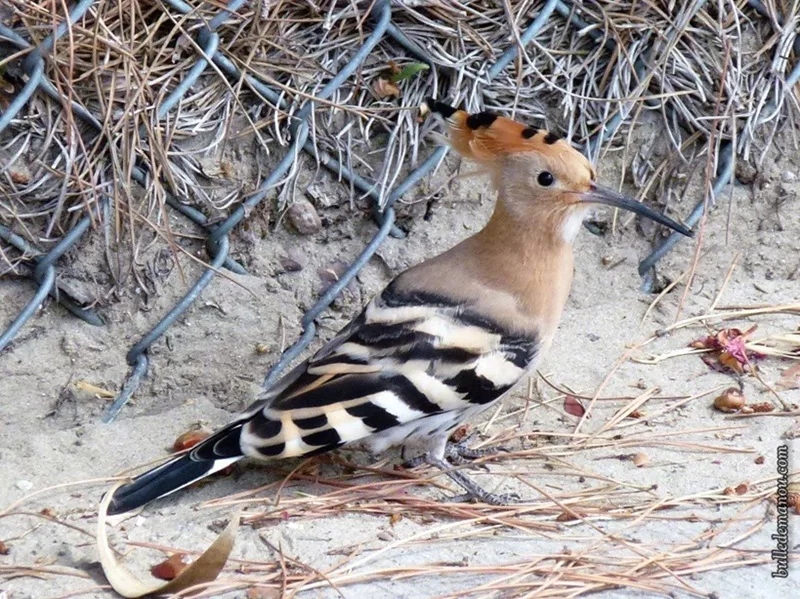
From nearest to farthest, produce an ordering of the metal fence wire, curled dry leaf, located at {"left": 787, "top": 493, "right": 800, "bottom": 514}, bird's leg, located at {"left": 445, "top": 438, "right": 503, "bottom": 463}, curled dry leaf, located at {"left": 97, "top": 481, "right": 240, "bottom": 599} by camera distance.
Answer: curled dry leaf, located at {"left": 97, "top": 481, "right": 240, "bottom": 599}, curled dry leaf, located at {"left": 787, "top": 493, "right": 800, "bottom": 514}, the metal fence wire, bird's leg, located at {"left": 445, "top": 438, "right": 503, "bottom": 463}

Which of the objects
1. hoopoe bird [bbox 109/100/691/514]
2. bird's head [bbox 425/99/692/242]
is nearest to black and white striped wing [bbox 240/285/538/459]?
hoopoe bird [bbox 109/100/691/514]

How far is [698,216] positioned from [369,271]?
89cm

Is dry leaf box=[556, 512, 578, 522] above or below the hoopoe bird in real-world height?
below

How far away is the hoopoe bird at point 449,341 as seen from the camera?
2.26m

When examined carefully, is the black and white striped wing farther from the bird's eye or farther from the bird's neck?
the bird's eye

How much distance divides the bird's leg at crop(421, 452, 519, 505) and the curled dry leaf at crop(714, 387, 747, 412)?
Answer: 570 millimetres

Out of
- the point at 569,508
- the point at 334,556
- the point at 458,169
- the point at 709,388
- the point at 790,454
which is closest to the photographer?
the point at 334,556

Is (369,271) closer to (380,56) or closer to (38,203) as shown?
(380,56)

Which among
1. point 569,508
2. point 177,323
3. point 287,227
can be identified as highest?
point 287,227

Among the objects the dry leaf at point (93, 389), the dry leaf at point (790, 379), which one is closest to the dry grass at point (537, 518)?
the dry leaf at point (790, 379)

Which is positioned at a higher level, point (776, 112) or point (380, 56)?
point (380, 56)

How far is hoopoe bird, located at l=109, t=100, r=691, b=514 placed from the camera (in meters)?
2.26

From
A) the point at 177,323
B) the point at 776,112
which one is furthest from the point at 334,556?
the point at 776,112

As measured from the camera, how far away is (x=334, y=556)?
2.01m
